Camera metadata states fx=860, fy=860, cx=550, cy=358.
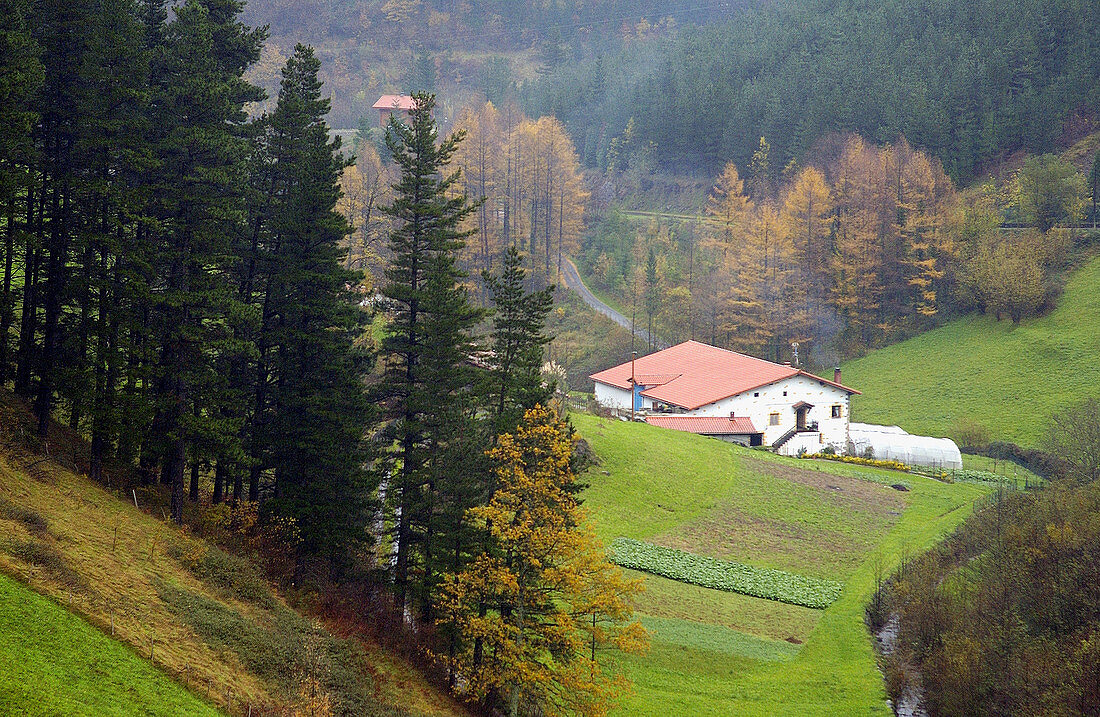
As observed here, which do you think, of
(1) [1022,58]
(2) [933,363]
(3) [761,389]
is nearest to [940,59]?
(1) [1022,58]

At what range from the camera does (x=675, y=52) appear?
5428 inches

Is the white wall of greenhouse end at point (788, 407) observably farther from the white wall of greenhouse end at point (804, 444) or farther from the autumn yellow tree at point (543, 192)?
the autumn yellow tree at point (543, 192)

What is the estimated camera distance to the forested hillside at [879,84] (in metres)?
94.8

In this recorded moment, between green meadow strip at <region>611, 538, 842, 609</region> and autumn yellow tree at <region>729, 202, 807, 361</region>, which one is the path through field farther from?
green meadow strip at <region>611, 538, 842, 609</region>

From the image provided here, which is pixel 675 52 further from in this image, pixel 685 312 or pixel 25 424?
pixel 25 424

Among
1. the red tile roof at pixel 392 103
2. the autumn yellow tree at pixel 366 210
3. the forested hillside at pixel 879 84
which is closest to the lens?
the autumn yellow tree at pixel 366 210

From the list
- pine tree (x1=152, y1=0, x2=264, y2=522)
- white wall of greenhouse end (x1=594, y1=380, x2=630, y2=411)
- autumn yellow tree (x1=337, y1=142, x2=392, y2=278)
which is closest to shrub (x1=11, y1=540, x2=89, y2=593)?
pine tree (x1=152, y1=0, x2=264, y2=522)

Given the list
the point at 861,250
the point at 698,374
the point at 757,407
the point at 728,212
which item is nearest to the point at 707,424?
the point at 757,407

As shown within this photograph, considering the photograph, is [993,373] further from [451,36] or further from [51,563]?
[451,36]

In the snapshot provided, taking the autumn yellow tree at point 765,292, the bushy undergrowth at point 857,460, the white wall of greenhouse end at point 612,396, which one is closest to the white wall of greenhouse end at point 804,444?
the bushy undergrowth at point 857,460

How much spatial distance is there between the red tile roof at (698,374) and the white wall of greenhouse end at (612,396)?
51cm

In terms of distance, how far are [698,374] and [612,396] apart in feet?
25.8

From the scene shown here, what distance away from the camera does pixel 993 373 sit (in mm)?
72750

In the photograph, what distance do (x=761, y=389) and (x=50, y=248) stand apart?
171 feet
